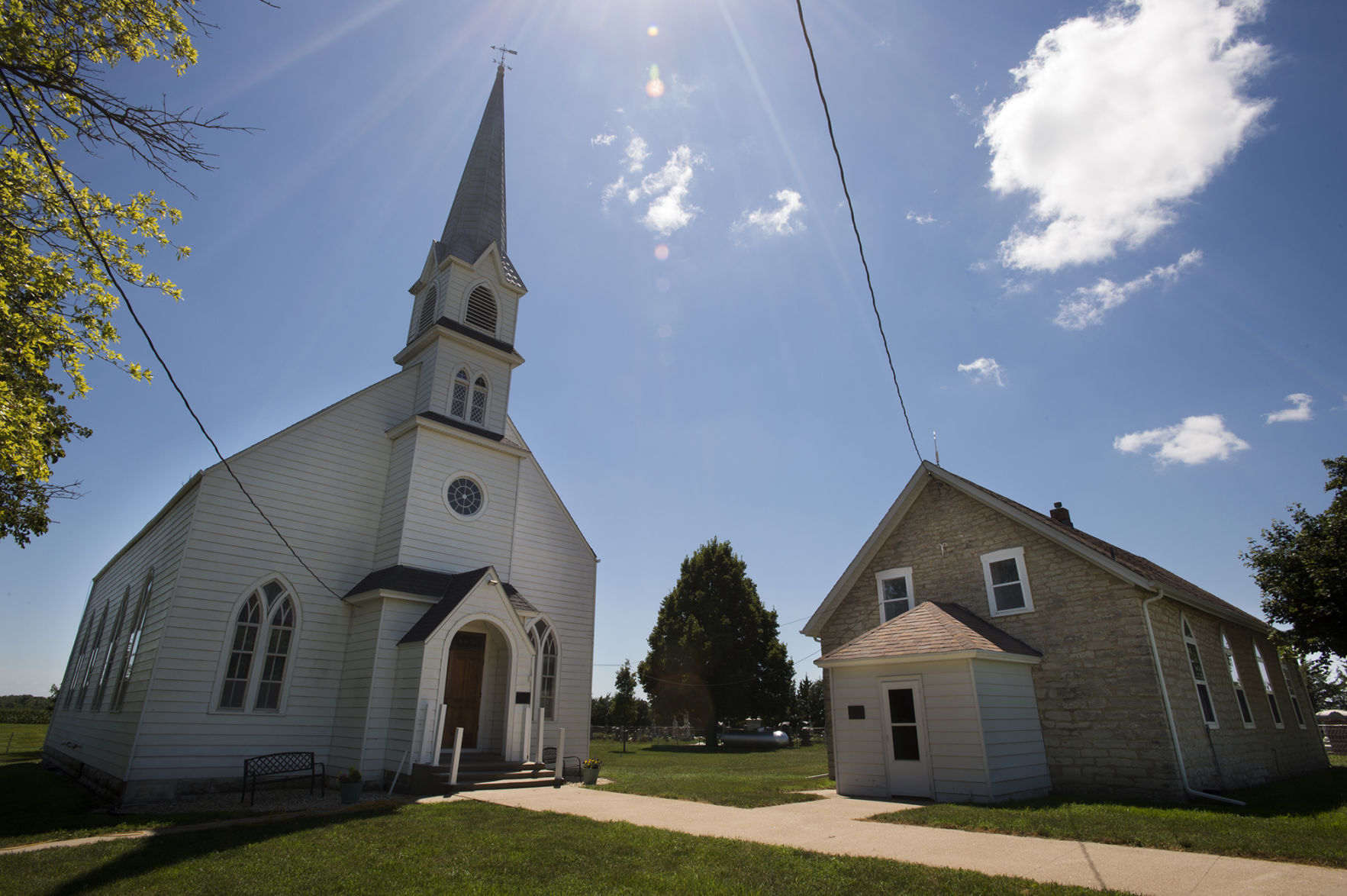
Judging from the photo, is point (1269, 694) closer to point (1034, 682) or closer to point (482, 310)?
point (1034, 682)

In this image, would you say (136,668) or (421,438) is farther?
(421,438)

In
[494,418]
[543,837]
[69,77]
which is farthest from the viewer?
[494,418]

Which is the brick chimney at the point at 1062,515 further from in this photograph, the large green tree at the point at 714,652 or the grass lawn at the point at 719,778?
the large green tree at the point at 714,652

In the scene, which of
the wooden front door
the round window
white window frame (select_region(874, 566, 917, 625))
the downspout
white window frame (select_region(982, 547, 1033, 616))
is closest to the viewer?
the downspout

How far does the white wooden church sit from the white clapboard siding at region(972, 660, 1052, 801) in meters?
9.28

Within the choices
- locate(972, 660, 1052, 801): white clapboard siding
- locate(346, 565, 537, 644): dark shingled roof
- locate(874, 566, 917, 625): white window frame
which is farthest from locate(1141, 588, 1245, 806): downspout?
locate(346, 565, 537, 644): dark shingled roof

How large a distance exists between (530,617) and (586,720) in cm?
373

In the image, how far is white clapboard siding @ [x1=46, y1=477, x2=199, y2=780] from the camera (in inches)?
522

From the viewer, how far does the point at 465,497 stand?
17094 millimetres

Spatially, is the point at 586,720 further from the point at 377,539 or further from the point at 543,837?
the point at 543,837

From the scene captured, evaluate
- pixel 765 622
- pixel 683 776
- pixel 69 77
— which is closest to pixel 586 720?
pixel 683 776

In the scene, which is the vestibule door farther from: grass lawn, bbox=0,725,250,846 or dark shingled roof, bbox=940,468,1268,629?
grass lawn, bbox=0,725,250,846

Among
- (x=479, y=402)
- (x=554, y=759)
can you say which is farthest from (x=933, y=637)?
(x=479, y=402)

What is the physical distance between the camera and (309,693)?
1426 cm
